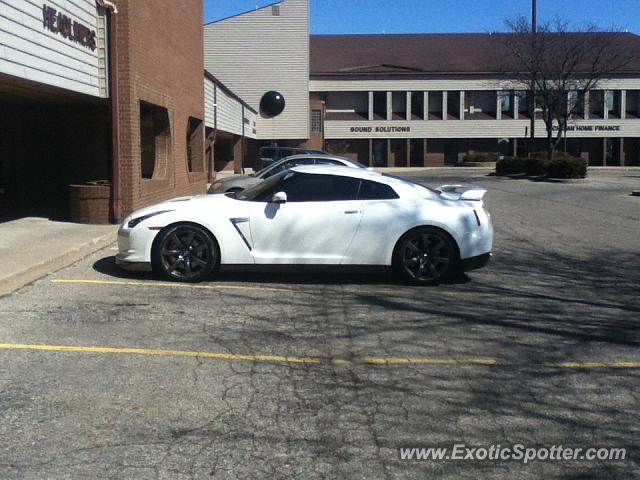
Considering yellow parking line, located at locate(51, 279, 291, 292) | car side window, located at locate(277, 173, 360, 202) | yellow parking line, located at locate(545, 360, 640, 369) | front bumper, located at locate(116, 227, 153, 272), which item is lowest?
yellow parking line, located at locate(545, 360, 640, 369)

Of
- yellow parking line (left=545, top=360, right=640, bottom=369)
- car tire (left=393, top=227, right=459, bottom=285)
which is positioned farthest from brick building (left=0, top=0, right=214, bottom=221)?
yellow parking line (left=545, top=360, right=640, bottom=369)

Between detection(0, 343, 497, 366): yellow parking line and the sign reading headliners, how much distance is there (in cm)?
712

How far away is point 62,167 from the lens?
17781mm

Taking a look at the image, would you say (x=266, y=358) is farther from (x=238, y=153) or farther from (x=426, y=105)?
(x=426, y=105)

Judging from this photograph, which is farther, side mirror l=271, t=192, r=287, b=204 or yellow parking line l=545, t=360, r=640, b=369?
side mirror l=271, t=192, r=287, b=204

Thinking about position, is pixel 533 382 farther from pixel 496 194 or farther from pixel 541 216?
pixel 496 194

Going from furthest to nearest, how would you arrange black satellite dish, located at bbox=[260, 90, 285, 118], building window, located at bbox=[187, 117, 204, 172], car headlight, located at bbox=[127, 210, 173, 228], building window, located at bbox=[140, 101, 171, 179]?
black satellite dish, located at bbox=[260, 90, 285, 118], building window, located at bbox=[187, 117, 204, 172], building window, located at bbox=[140, 101, 171, 179], car headlight, located at bbox=[127, 210, 173, 228]

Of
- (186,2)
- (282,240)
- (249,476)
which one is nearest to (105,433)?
(249,476)

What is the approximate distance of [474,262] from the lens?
32.0 feet

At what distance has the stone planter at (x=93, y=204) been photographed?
48.5ft

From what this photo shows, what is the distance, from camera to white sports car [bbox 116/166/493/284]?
937 cm

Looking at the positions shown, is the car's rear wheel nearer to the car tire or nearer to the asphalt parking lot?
the asphalt parking lot

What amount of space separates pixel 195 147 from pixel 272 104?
29640mm

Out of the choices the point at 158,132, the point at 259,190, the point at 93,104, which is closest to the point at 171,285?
the point at 259,190
